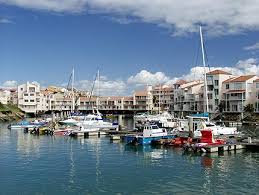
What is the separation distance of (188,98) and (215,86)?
20911 millimetres

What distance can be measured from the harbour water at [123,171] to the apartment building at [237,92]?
6205cm

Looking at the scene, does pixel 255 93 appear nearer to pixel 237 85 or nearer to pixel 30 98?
pixel 237 85

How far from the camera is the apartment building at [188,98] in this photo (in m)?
130

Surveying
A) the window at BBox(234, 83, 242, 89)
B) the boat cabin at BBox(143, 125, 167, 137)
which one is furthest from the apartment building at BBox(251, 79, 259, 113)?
the boat cabin at BBox(143, 125, 167, 137)

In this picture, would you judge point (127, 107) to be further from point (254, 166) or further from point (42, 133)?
point (254, 166)

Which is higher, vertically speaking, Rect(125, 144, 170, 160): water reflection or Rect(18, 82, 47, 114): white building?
Rect(18, 82, 47, 114): white building

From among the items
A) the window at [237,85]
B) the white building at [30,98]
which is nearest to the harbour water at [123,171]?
the window at [237,85]

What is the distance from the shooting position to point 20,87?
188m

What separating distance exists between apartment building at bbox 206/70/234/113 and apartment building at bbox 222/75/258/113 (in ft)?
4.08

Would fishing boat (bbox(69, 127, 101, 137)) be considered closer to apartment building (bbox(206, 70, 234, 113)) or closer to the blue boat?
the blue boat

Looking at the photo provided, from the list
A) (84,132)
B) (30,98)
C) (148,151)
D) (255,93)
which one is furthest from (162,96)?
(148,151)

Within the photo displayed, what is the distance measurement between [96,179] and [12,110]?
14281 centimetres

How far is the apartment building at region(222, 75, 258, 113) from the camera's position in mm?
109312

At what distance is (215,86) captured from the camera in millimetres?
115688
